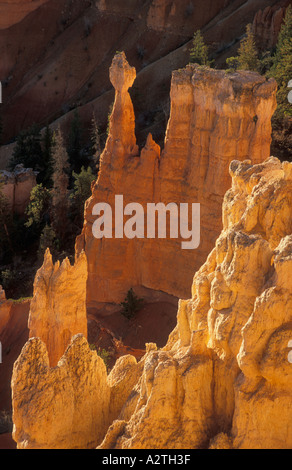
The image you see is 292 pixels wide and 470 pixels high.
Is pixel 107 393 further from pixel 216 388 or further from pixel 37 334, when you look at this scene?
pixel 37 334

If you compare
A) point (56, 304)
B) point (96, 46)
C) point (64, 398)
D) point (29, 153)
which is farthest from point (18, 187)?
point (64, 398)

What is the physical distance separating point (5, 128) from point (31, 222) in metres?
23.6

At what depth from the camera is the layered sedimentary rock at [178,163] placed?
22.3 meters

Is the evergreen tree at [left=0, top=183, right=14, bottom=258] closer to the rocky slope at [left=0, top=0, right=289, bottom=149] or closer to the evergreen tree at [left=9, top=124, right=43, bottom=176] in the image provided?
the evergreen tree at [left=9, top=124, right=43, bottom=176]

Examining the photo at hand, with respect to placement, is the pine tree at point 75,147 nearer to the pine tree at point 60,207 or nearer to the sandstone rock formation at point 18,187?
the sandstone rock formation at point 18,187

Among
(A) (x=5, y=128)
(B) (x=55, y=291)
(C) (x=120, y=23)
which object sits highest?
(C) (x=120, y=23)

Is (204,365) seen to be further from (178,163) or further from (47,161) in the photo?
(47,161)

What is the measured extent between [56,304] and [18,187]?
2054 centimetres

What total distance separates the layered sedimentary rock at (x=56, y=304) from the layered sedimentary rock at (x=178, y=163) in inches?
235

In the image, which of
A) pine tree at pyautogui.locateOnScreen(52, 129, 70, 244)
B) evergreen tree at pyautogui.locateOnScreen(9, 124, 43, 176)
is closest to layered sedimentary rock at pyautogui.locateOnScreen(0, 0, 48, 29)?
evergreen tree at pyautogui.locateOnScreen(9, 124, 43, 176)

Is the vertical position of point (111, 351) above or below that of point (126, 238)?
below

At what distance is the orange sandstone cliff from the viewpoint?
1077cm

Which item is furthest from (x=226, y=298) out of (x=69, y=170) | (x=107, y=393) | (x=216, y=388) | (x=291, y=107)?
(x=69, y=170)
